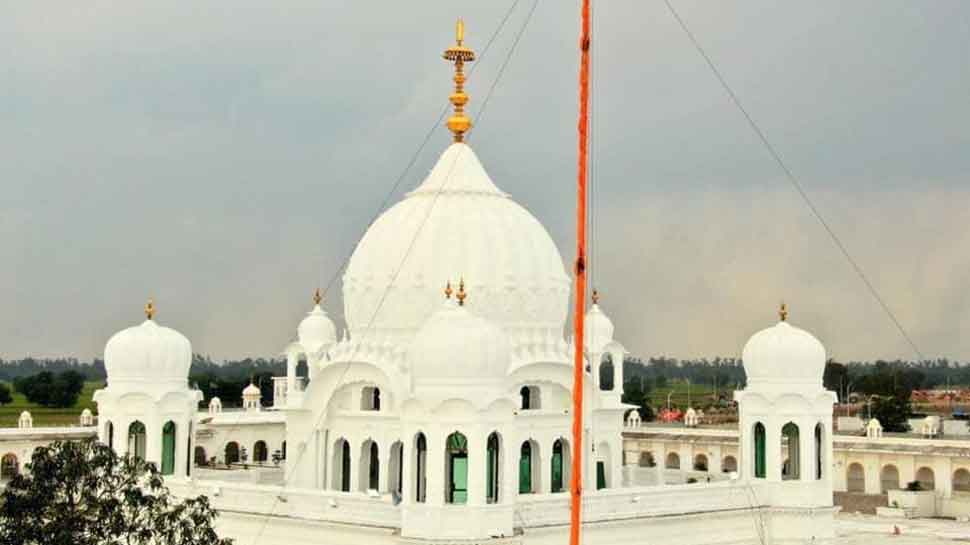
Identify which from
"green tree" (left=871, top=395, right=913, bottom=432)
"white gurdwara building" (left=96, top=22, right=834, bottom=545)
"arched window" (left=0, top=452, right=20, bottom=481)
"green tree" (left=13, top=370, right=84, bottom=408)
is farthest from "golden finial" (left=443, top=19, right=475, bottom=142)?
"green tree" (left=13, top=370, right=84, bottom=408)

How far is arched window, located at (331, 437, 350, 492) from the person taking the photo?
28406 millimetres

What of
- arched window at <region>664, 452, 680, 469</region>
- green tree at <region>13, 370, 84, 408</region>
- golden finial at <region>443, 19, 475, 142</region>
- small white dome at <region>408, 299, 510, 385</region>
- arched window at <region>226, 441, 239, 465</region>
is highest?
golden finial at <region>443, 19, 475, 142</region>

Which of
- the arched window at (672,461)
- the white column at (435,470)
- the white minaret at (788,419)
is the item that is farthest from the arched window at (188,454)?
the arched window at (672,461)

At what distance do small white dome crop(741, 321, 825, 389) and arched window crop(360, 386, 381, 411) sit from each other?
25.6 ft

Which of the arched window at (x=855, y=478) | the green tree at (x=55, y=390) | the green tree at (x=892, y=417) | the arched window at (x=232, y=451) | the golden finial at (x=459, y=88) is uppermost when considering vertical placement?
the golden finial at (x=459, y=88)

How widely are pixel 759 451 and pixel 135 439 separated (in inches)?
517

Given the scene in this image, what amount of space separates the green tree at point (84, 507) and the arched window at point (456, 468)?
5.28 meters

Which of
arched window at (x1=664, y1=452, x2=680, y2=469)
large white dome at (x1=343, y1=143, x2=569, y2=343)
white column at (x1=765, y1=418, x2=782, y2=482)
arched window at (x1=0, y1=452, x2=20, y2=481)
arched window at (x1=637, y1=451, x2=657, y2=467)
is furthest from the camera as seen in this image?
arched window at (x1=637, y1=451, x2=657, y2=467)

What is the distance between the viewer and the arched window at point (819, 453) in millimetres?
28625

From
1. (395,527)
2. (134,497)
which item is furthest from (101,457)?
Answer: (395,527)

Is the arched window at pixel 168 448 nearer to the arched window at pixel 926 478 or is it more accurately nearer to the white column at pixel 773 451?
the white column at pixel 773 451

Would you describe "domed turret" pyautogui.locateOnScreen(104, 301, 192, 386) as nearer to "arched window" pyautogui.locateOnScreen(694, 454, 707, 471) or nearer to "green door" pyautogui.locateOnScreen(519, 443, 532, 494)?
"green door" pyautogui.locateOnScreen(519, 443, 532, 494)

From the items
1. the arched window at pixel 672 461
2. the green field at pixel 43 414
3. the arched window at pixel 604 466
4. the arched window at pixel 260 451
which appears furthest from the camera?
the green field at pixel 43 414

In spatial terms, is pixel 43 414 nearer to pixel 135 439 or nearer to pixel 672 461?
pixel 672 461
